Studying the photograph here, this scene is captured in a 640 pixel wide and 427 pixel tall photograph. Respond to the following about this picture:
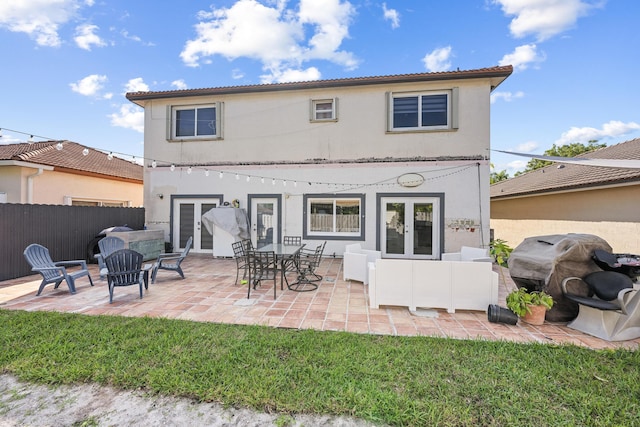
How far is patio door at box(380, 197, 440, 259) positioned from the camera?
9.16 metres

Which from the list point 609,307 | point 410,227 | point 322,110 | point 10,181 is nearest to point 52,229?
point 10,181

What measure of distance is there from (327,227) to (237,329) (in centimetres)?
618

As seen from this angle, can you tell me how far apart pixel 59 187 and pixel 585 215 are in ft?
64.7

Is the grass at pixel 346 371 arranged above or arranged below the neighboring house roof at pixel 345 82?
below

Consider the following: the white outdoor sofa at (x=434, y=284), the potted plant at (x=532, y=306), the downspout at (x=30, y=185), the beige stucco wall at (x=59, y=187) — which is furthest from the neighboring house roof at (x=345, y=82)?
the potted plant at (x=532, y=306)

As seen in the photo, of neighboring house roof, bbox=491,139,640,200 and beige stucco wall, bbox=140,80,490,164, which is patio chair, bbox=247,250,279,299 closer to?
beige stucco wall, bbox=140,80,490,164

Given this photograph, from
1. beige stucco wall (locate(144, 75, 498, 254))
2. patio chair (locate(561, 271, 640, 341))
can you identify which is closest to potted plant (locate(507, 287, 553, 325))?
patio chair (locate(561, 271, 640, 341))

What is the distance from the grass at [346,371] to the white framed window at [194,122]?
7999mm

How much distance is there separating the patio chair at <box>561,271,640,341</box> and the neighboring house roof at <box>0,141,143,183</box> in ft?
50.5

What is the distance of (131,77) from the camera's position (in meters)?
10.3

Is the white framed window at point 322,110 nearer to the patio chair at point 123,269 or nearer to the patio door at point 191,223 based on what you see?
the patio door at point 191,223

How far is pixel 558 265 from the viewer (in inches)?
158

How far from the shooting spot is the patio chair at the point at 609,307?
11.7ft

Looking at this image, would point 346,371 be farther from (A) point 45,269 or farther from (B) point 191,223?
(B) point 191,223
